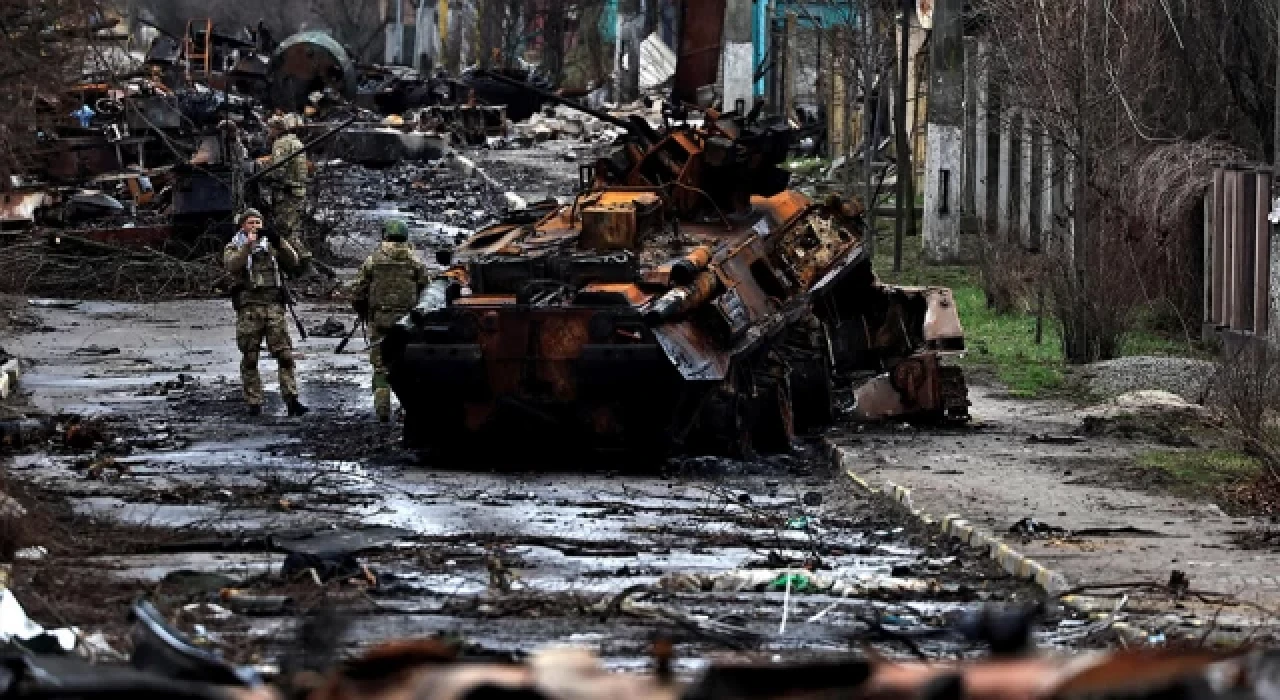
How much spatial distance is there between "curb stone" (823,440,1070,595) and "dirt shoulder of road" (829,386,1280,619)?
0.24 ft

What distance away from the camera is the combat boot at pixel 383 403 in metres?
20.4

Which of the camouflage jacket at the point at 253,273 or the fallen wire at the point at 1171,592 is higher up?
the camouflage jacket at the point at 253,273

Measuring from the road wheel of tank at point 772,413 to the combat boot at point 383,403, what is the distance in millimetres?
3220

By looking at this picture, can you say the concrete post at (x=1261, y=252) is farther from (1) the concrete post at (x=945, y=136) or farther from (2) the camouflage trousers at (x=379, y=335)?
(1) the concrete post at (x=945, y=136)

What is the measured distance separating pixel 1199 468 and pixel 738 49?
28456 mm

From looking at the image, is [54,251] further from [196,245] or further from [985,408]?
[985,408]

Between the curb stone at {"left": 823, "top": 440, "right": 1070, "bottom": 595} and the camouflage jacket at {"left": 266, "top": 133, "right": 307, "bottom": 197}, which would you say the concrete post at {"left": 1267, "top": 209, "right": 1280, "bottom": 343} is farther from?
the camouflage jacket at {"left": 266, "top": 133, "right": 307, "bottom": 197}

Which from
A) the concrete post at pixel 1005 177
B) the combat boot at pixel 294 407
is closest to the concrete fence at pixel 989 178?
the concrete post at pixel 1005 177

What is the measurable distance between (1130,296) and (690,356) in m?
9.09

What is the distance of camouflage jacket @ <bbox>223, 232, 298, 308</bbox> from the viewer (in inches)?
816

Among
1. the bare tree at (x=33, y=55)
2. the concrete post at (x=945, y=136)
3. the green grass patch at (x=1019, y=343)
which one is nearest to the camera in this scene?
the bare tree at (x=33, y=55)

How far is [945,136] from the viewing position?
35625 millimetres

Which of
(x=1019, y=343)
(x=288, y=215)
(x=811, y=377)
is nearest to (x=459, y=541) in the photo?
(x=811, y=377)

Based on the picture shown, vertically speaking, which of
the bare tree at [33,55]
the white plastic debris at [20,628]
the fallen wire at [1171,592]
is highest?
the bare tree at [33,55]
